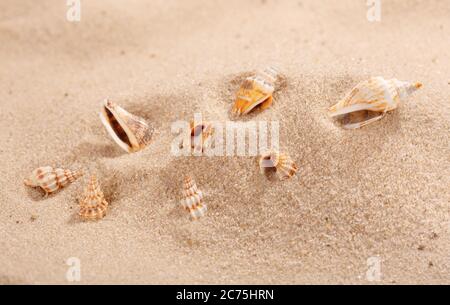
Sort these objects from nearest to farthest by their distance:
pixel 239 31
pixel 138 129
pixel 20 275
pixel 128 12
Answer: pixel 20 275, pixel 138 129, pixel 239 31, pixel 128 12

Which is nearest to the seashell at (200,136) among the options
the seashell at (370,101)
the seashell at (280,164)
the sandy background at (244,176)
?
the sandy background at (244,176)

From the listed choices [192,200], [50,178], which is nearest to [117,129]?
[50,178]

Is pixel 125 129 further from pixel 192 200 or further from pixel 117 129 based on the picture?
pixel 192 200

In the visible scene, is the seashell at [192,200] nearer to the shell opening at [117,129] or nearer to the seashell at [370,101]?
the shell opening at [117,129]

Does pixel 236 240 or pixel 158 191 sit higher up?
pixel 158 191

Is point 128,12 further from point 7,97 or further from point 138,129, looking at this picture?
point 138,129

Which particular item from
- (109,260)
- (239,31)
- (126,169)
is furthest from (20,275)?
(239,31)
